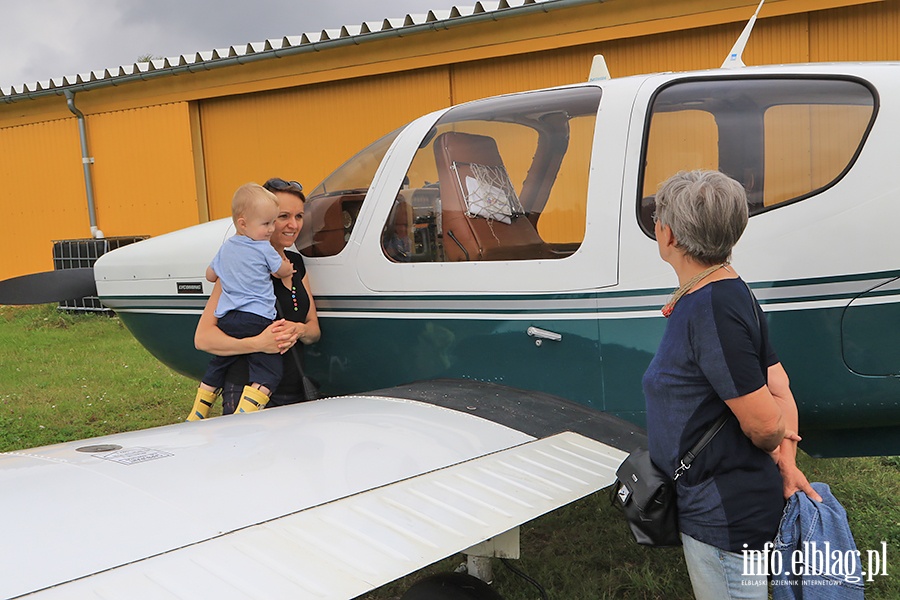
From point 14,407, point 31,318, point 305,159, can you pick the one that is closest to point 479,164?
point 14,407

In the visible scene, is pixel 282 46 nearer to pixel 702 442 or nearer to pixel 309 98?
pixel 309 98

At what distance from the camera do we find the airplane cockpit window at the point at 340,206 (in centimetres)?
381

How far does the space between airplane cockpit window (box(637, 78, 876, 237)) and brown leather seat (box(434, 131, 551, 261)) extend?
1.82ft

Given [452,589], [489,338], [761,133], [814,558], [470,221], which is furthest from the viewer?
[470,221]

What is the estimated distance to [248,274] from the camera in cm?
352

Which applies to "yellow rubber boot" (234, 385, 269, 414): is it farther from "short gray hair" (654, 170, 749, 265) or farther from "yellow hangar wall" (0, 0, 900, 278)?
"yellow hangar wall" (0, 0, 900, 278)

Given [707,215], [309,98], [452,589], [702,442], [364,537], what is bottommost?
[452,589]

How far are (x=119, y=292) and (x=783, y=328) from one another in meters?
3.56

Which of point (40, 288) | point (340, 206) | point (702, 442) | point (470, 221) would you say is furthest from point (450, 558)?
point (40, 288)

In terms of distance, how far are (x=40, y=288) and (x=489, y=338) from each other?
9.26 feet

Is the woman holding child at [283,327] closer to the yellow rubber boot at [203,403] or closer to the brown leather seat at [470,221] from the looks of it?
the yellow rubber boot at [203,403]

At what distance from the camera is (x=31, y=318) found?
39.9 ft

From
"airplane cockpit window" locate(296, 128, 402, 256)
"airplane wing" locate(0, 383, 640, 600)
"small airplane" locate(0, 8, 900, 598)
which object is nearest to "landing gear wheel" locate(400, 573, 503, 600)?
"small airplane" locate(0, 8, 900, 598)

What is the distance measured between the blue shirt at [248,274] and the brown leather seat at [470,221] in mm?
816
